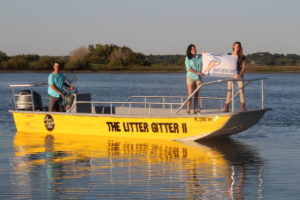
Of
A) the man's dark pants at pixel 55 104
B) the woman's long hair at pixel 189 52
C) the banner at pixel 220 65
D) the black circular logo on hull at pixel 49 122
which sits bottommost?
the black circular logo on hull at pixel 49 122

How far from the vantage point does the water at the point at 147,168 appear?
1174cm

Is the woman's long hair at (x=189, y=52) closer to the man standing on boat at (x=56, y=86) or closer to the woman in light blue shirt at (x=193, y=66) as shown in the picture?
the woman in light blue shirt at (x=193, y=66)

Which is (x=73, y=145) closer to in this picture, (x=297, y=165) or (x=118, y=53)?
(x=297, y=165)

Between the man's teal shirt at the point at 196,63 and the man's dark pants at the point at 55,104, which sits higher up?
the man's teal shirt at the point at 196,63

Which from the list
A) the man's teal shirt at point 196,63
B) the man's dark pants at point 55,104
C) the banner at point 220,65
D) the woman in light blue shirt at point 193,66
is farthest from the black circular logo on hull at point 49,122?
the banner at point 220,65

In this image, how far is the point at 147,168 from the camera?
46.8 feet

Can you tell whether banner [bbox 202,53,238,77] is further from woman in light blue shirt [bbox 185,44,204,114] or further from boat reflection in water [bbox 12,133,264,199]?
boat reflection in water [bbox 12,133,264,199]

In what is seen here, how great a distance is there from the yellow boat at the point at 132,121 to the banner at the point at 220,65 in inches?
17.3

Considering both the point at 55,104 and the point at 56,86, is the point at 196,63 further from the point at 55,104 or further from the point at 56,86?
the point at 55,104

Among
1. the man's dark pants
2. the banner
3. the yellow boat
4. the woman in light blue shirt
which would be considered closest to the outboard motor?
the yellow boat

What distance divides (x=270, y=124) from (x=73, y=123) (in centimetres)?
804

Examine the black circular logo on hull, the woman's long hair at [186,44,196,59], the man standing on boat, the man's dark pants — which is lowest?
the black circular logo on hull

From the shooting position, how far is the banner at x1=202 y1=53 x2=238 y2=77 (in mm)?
17281

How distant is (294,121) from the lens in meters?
26.0
